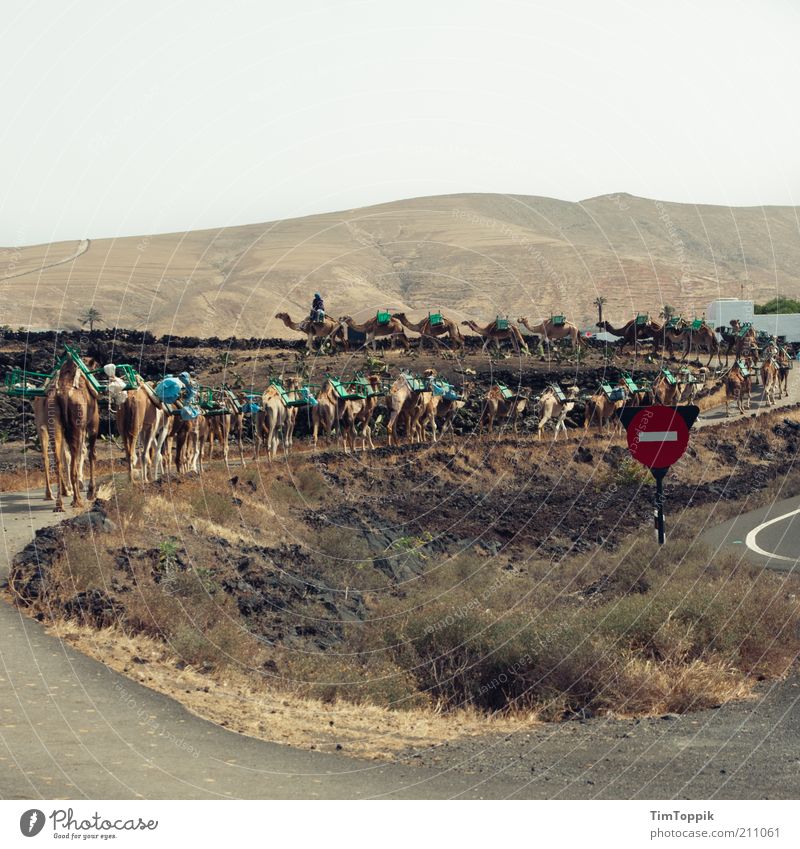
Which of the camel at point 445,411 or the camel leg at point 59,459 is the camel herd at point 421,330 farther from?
the camel leg at point 59,459

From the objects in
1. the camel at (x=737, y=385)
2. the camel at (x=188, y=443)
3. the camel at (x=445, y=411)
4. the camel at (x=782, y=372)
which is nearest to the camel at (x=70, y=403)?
the camel at (x=188, y=443)

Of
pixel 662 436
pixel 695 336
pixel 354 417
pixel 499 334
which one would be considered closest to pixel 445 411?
pixel 354 417

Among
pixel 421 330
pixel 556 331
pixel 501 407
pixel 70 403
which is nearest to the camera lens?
pixel 70 403

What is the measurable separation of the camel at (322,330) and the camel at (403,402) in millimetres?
13705

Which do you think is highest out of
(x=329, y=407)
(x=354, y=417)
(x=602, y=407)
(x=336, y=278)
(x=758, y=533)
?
(x=336, y=278)

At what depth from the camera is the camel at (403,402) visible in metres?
39.6

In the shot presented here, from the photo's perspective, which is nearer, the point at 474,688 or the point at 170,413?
the point at 474,688

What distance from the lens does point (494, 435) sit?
4384 cm

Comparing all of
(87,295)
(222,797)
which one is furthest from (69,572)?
(87,295)

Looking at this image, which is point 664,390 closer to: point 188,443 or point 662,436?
point 188,443

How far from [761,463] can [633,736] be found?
3153cm

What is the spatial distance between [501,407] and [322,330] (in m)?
13.7

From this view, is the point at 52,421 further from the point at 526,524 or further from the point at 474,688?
the point at 526,524

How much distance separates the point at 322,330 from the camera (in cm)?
5575
